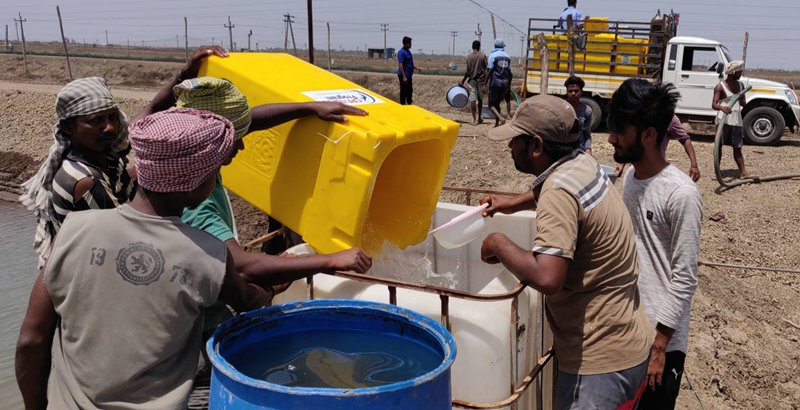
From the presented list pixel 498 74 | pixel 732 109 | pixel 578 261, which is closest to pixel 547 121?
pixel 578 261

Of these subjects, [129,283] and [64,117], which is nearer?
[129,283]

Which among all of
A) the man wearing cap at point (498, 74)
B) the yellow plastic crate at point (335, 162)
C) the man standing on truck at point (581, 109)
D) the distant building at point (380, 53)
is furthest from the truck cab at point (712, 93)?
the distant building at point (380, 53)

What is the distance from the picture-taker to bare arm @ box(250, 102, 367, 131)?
244cm

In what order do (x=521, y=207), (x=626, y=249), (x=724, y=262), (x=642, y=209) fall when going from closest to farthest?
(x=626, y=249) < (x=642, y=209) < (x=521, y=207) < (x=724, y=262)

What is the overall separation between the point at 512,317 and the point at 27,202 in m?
1.63

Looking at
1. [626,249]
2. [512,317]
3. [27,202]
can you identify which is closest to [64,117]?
[27,202]

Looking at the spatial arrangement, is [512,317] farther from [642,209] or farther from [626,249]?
[642,209]

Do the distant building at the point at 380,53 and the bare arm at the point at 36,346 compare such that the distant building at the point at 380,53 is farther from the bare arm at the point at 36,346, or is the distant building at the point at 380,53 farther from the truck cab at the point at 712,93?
the bare arm at the point at 36,346

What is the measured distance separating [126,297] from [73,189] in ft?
2.46

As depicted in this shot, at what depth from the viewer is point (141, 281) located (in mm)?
1485

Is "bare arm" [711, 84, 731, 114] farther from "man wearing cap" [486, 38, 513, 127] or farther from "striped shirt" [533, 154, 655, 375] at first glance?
"striped shirt" [533, 154, 655, 375]

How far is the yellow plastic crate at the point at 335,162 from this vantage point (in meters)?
2.43

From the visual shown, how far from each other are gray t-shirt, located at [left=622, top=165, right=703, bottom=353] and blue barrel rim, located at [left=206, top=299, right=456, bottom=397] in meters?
1.08

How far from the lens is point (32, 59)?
3559 centimetres
